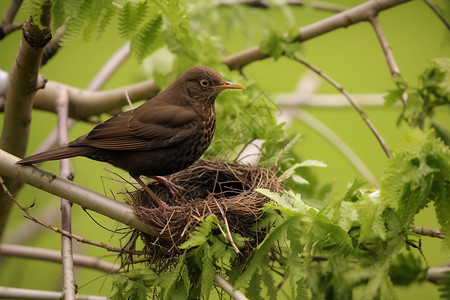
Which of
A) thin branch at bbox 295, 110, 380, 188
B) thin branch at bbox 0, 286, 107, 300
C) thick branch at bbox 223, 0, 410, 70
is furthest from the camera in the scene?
thin branch at bbox 295, 110, 380, 188

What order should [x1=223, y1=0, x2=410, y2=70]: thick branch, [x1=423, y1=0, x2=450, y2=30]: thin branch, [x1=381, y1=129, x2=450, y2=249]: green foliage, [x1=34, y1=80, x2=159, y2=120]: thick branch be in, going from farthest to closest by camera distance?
→ [x1=34, y1=80, x2=159, y2=120]: thick branch → [x1=223, y1=0, x2=410, y2=70]: thick branch → [x1=423, y1=0, x2=450, y2=30]: thin branch → [x1=381, y1=129, x2=450, y2=249]: green foliage

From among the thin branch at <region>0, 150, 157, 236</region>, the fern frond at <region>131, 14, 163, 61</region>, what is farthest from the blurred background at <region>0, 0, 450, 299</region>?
the thin branch at <region>0, 150, 157, 236</region>

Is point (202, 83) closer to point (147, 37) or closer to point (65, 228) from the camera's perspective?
point (147, 37)

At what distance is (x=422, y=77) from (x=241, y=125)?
1318 mm

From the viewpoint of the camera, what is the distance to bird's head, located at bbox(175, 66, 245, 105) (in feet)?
13.5

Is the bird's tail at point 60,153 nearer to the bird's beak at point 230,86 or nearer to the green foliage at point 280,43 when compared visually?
the bird's beak at point 230,86

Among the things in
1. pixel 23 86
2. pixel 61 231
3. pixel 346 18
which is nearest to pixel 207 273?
pixel 61 231

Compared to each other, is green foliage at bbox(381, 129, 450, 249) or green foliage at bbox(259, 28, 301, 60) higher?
green foliage at bbox(259, 28, 301, 60)

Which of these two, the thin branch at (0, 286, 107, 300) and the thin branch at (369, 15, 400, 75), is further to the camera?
the thin branch at (369, 15, 400, 75)

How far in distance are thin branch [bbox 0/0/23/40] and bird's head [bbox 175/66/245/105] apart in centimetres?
119

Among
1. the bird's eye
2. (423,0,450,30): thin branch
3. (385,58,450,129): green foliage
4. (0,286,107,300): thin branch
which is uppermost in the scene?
(423,0,450,30): thin branch

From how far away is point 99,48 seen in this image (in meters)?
9.70

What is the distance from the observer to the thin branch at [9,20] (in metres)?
3.45

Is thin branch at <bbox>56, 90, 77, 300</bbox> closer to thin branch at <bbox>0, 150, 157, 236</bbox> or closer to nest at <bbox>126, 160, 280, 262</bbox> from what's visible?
thin branch at <bbox>0, 150, 157, 236</bbox>
